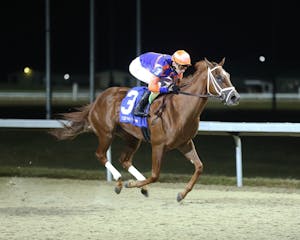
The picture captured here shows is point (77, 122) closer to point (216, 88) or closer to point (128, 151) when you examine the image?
point (128, 151)

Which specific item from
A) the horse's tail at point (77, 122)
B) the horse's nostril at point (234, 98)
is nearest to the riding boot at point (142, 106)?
the horse's nostril at point (234, 98)

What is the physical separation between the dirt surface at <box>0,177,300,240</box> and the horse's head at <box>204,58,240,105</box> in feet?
3.98

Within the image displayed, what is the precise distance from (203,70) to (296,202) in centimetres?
197

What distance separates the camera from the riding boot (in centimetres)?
776

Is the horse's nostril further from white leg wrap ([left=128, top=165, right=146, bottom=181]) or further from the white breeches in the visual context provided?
white leg wrap ([left=128, top=165, right=146, bottom=181])

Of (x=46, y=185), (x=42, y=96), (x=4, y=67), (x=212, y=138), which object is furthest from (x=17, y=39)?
(x=46, y=185)

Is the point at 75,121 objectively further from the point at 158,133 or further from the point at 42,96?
the point at 42,96

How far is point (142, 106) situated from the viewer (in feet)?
25.6

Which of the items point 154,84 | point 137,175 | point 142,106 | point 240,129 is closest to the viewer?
point 154,84

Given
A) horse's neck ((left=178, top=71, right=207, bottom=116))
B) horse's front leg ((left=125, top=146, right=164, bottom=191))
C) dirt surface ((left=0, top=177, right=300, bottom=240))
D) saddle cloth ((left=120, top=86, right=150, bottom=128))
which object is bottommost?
dirt surface ((left=0, top=177, right=300, bottom=240))

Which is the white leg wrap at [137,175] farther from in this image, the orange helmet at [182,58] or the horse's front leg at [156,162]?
the orange helmet at [182,58]

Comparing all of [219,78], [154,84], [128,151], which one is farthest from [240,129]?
[219,78]

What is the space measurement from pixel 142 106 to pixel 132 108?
204mm

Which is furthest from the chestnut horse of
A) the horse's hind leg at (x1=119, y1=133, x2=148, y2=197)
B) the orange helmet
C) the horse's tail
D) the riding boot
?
the horse's tail
